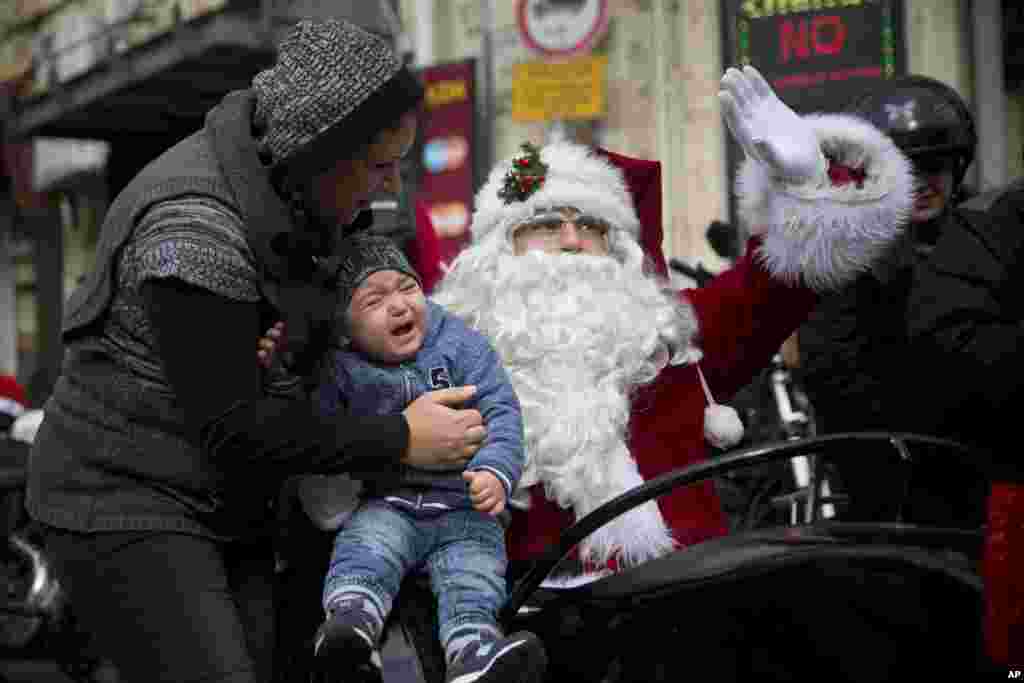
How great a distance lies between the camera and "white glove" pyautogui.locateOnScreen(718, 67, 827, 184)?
2.89 metres

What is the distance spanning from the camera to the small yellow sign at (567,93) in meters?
7.72

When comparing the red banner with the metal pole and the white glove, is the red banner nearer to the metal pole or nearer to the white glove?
the metal pole

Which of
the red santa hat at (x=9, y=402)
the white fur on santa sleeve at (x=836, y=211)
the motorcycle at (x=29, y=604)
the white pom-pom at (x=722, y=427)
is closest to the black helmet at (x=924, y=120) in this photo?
the white fur on santa sleeve at (x=836, y=211)

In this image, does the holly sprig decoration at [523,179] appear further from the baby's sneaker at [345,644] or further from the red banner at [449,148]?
the red banner at [449,148]

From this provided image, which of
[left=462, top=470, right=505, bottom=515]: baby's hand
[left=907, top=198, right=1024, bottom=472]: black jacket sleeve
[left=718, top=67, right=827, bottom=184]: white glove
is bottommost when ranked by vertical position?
[left=462, top=470, right=505, bottom=515]: baby's hand

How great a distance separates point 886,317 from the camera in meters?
3.91

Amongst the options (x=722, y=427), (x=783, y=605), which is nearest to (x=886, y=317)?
(x=722, y=427)

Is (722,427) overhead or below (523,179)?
below

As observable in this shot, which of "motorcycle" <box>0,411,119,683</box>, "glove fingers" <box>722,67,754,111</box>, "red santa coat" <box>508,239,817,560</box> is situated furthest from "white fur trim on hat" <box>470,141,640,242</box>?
"motorcycle" <box>0,411,119,683</box>

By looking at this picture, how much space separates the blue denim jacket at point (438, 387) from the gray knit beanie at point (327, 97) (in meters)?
0.52

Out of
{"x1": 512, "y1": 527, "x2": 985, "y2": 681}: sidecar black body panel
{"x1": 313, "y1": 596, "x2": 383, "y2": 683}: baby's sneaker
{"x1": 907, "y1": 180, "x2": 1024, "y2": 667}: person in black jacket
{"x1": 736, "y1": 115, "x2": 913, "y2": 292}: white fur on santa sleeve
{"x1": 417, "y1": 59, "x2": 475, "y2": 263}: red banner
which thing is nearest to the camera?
{"x1": 512, "y1": 527, "x2": 985, "y2": 681}: sidecar black body panel

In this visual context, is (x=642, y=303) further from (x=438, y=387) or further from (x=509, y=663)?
(x=509, y=663)

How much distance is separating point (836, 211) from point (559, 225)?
694mm

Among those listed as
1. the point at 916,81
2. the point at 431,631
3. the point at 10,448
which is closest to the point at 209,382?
the point at 431,631
